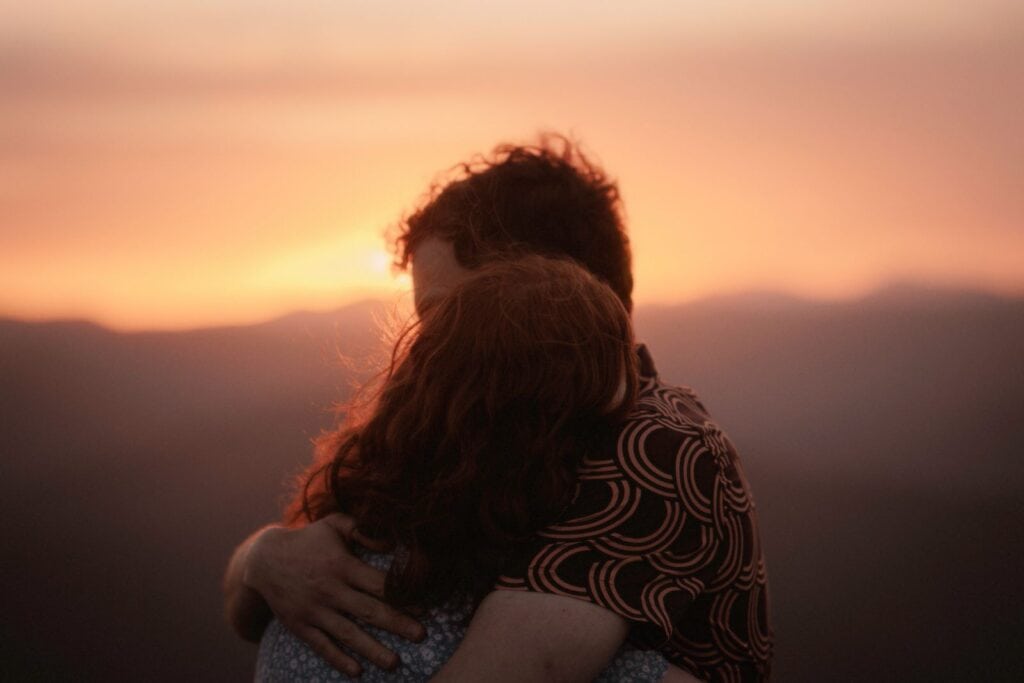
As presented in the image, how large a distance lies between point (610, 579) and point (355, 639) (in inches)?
14.5

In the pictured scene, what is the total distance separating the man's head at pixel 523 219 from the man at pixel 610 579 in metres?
0.36

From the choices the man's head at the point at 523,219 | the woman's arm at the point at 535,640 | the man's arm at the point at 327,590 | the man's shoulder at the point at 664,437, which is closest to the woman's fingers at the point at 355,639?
the man's arm at the point at 327,590

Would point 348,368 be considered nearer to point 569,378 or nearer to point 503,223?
point 503,223

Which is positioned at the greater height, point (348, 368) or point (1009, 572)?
point (348, 368)

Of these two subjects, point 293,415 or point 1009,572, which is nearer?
point 1009,572

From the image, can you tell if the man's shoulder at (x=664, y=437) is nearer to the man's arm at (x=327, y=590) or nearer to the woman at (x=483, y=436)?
the woman at (x=483, y=436)

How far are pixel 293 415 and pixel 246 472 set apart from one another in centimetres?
47

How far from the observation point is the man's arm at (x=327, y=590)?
3.88 ft

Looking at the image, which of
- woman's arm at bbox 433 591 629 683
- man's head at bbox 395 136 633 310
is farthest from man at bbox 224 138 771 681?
man's head at bbox 395 136 633 310

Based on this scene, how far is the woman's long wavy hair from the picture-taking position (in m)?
1.14

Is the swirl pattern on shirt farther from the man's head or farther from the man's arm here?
the man's head

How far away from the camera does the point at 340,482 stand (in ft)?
4.29

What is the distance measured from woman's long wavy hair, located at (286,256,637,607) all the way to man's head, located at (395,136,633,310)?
1.69ft

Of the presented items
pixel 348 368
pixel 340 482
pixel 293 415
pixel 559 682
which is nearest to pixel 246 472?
pixel 293 415
